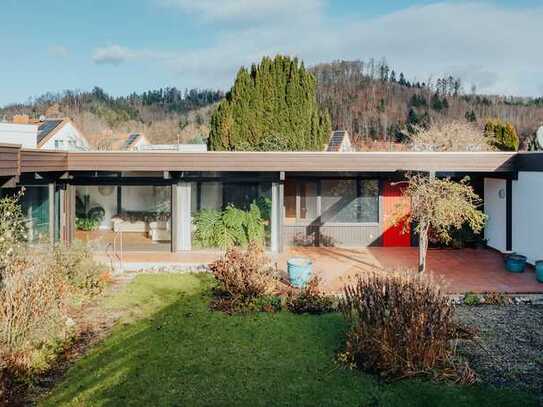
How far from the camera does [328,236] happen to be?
15.8 meters

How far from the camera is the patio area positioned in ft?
34.7

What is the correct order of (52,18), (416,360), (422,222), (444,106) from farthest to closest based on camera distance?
(444,106) < (52,18) < (422,222) < (416,360)

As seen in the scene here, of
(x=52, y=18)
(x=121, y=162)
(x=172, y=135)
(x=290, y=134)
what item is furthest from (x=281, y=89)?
(x=172, y=135)

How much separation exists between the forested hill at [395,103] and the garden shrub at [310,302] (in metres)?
51.5

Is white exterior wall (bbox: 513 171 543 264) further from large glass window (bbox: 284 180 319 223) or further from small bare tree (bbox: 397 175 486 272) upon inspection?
large glass window (bbox: 284 180 319 223)

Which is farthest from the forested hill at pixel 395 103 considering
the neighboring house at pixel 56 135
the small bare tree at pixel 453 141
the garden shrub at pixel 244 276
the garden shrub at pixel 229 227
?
the garden shrub at pixel 244 276

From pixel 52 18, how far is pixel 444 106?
2236 inches

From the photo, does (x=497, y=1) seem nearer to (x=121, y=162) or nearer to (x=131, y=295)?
(x=121, y=162)

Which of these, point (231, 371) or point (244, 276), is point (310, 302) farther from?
point (231, 371)

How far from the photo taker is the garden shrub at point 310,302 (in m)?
8.71

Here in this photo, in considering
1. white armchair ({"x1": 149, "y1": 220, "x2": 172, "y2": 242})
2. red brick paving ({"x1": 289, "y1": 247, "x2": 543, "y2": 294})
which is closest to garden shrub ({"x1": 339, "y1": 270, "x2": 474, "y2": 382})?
red brick paving ({"x1": 289, "y1": 247, "x2": 543, "y2": 294})

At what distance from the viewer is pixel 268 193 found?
1423cm

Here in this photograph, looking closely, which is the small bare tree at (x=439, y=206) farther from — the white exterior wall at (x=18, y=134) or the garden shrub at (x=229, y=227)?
the white exterior wall at (x=18, y=134)

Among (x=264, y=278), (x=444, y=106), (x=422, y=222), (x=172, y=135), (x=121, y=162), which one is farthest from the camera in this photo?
(x=444, y=106)
